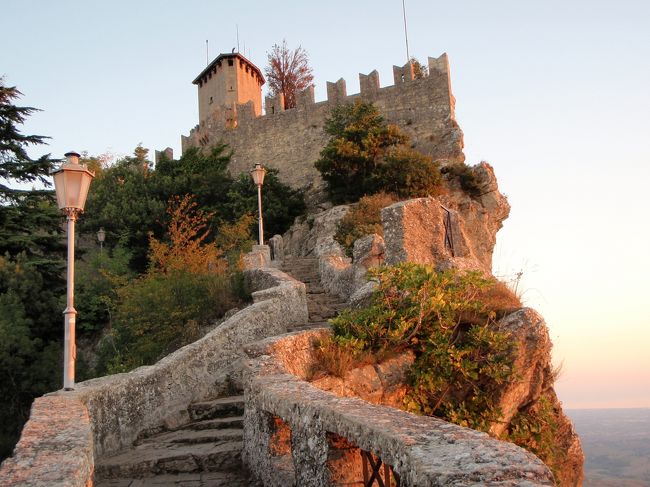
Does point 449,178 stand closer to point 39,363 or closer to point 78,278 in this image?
point 78,278

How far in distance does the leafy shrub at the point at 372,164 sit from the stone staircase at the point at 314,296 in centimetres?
601

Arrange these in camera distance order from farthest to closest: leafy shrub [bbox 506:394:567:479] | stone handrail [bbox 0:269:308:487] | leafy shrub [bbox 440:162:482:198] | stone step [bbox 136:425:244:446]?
leafy shrub [bbox 440:162:482:198] → leafy shrub [bbox 506:394:567:479] → stone step [bbox 136:425:244:446] → stone handrail [bbox 0:269:308:487]

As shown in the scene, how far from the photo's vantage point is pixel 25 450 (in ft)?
11.8

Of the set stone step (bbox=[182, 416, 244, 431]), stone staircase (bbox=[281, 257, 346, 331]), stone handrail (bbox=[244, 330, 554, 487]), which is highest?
stone staircase (bbox=[281, 257, 346, 331])

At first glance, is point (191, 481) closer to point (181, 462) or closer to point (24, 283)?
point (181, 462)

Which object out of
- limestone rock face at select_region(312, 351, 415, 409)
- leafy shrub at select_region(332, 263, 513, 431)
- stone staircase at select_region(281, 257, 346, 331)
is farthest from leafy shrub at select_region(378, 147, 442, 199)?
limestone rock face at select_region(312, 351, 415, 409)

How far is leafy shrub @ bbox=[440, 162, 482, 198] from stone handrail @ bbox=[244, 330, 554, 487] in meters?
17.0

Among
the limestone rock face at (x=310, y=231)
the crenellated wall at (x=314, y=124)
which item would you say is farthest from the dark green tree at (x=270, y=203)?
the crenellated wall at (x=314, y=124)

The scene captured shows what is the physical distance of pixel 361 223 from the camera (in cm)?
1714

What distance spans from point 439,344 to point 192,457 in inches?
127

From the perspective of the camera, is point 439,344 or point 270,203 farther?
point 270,203

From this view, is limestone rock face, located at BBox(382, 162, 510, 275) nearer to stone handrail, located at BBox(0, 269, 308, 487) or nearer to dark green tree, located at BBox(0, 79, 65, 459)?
Answer: stone handrail, located at BBox(0, 269, 308, 487)

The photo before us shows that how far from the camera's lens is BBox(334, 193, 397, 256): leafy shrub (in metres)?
16.2

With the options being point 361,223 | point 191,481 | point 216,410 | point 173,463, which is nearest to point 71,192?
point 216,410
